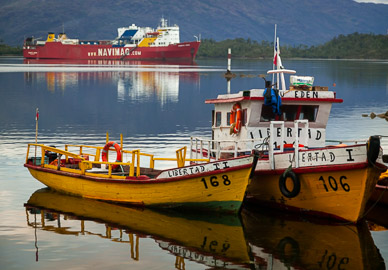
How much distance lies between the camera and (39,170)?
23156 mm

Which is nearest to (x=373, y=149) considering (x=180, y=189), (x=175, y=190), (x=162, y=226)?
(x=180, y=189)

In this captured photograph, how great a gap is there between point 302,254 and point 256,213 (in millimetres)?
3858

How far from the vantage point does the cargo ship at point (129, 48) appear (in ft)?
599

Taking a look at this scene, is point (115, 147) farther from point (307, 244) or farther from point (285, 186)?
point (307, 244)

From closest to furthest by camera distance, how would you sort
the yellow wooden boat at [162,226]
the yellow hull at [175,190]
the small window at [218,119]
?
the yellow wooden boat at [162,226]
the yellow hull at [175,190]
the small window at [218,119]

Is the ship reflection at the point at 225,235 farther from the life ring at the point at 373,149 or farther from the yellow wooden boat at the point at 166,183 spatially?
the life ring at the point at 373,149

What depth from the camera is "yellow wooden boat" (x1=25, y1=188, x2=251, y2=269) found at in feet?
55.0

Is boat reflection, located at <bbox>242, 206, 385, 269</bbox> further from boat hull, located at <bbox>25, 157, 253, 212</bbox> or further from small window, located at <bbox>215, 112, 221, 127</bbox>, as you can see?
small window, located at <bbox>215, 112, 221, 127</bbox>

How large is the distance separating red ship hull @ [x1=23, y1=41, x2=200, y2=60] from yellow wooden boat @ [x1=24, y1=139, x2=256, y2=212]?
162 metres

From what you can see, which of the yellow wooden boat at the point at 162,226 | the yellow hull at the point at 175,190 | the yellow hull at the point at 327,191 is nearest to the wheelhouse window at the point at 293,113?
the yellow hull at the point at 327,191

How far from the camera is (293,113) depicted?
71.4 ft

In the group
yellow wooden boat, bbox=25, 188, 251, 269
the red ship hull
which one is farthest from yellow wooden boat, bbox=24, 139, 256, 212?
the red ship hull

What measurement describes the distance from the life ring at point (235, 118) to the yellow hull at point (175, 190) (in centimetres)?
310

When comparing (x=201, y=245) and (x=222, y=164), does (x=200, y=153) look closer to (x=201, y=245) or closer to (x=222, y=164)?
(x=222, y=164)
